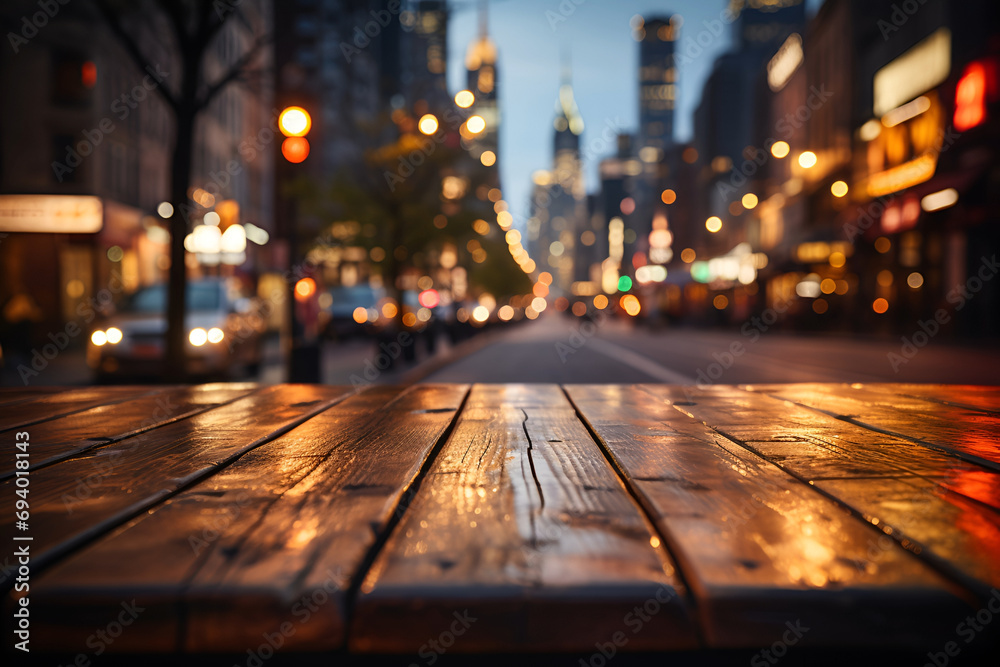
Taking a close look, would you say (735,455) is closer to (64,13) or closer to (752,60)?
(64,13)

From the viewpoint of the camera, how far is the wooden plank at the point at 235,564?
1138 millimetres

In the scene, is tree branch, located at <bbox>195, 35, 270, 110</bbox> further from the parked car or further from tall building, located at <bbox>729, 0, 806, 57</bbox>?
tall building, located at <bbox>729, 0, 806, 57</bbox>

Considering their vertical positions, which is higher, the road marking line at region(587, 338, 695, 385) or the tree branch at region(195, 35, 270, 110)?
the tree branch at region(195, 35, 270, 110)

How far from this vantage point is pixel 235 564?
48.9 inches

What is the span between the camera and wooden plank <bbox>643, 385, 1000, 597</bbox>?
1287 mm

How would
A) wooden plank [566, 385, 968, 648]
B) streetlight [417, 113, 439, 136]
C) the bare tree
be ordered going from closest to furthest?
wooden plank [566, 385, 968, 648] → the bare tree → streetlight [417, 113, 439, 136]

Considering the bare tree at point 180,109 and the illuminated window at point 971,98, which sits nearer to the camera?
the bare tree at point 180,109

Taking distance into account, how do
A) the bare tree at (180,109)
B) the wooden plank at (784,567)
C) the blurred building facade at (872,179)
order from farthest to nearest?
the blurred building facade at (872,179) < the bare tree at (180,109) < the wooden plank at (784,567)

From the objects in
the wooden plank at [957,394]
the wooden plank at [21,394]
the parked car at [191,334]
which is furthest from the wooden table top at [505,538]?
the parked car at [191,334]

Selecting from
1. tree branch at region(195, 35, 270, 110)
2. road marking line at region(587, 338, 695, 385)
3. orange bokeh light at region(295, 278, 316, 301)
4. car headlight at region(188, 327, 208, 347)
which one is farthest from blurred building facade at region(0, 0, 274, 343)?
orange bokeh light at region(295, 278, 316, 301)

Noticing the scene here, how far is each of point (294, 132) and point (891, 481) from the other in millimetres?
7204

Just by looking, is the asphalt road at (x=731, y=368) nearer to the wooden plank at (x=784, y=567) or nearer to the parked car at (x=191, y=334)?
the parked car at (x=191, y=334)

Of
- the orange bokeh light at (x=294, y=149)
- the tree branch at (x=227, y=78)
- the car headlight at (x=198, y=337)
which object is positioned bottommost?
the car headlight at (x=198, y=337)

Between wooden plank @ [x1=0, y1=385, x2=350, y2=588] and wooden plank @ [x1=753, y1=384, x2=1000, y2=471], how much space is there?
209 cm
